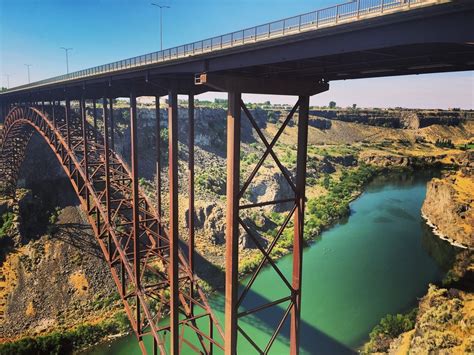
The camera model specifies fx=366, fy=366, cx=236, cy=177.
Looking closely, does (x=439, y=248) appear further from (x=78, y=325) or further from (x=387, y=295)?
(x=78, y=325)

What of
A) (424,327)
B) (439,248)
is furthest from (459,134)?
(424,327)

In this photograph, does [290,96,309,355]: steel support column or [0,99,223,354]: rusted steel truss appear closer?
[290,96,309,355]: steel support column

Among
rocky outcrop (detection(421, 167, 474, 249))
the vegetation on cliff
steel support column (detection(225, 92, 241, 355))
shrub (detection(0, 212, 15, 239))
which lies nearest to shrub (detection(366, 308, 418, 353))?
steel support column (detection(225, 92, 241, 355))

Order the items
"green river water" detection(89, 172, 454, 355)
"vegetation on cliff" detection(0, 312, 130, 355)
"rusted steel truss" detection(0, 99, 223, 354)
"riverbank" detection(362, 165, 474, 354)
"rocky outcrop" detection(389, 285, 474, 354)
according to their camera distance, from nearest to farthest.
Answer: "rusted steel truss" detection(0, 99, 223, 354) → "rocky outcrop" detection(389, 285, 474, 354) → "riverbank" detection(362, 165, 474, 354) → "vegetation on cliff" detection(0, 312, 130, 355) → "green river water" detection(89, 172, 454, 355)

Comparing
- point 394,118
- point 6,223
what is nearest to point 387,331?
point 6,223

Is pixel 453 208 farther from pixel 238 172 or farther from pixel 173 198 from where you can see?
pixel 238 172

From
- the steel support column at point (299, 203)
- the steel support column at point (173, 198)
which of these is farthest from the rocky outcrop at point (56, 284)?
the steel support column at point (299, 203)

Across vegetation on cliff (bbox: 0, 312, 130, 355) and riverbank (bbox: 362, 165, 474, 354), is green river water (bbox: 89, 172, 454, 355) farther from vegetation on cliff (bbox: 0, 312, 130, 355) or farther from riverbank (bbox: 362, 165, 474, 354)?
riverbank (bbox: 362, 165, 474, 354)
